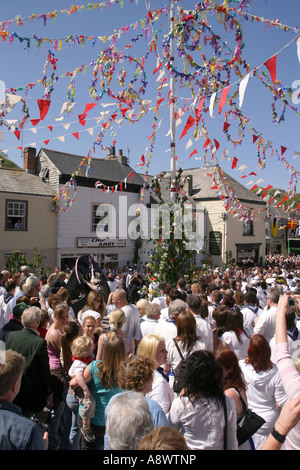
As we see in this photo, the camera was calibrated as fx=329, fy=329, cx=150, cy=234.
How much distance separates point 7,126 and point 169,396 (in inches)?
232

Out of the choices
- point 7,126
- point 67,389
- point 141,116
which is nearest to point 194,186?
point 141,116

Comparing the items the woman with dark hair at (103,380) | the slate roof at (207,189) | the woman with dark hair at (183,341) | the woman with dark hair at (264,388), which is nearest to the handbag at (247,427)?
the woman with dark hair at (264,388)

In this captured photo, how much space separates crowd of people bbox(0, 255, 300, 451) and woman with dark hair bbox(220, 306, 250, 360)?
0.01 metres

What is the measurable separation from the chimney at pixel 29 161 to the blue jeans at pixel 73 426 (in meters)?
16.9

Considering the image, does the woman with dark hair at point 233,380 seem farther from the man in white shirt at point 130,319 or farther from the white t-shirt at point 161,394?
the man in white shirt at point 130,319

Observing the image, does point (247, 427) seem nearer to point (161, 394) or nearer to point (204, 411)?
point (204, 411)

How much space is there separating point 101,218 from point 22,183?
4827 millimetres

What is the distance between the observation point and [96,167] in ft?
66.9

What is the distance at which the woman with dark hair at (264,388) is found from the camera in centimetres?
311

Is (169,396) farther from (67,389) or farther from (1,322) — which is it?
(1,322)

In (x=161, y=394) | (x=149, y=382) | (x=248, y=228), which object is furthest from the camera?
(x=248, y=228)

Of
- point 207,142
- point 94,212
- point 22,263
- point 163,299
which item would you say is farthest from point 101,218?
point 163,299

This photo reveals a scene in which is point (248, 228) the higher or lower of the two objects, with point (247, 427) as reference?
higher
